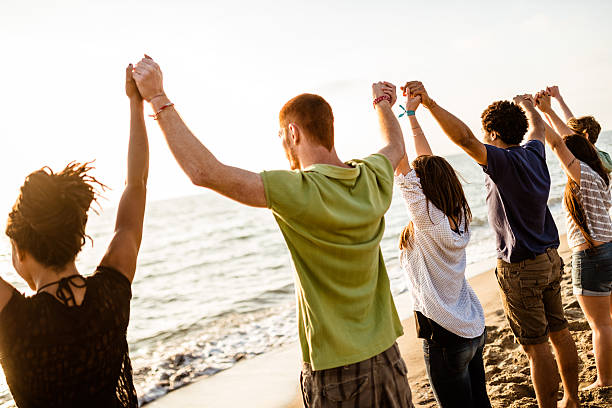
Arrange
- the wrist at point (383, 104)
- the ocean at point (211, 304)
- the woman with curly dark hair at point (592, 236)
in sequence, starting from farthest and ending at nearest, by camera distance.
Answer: the ocean at point (211, 304) → the woman with curly dark hair at point (592, 236) → the wrist at point (383, 104)

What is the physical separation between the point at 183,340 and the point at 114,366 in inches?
313

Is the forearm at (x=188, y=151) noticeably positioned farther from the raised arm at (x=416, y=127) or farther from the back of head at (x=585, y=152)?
the back of head at (x=585, y=152)

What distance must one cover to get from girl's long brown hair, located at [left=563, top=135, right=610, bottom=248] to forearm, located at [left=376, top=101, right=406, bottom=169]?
91.0 inches

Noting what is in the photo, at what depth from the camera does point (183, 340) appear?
932 centimetres

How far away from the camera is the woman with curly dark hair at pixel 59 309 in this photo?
1.63m

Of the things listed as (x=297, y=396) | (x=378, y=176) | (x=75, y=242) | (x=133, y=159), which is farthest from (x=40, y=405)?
(x=297, y=396)

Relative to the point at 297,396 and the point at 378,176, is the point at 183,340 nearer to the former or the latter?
the point at 297,396

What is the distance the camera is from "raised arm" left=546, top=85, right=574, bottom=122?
14.6ft

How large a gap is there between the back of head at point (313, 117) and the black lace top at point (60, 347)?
1032mm

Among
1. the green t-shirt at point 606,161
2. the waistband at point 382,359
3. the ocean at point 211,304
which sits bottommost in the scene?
the ocean at point 211,304

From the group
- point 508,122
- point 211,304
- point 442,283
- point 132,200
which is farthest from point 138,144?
point 211,304

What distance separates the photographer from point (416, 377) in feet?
17.4

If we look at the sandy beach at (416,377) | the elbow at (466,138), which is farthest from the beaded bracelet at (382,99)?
the sandy beach at (416,377)

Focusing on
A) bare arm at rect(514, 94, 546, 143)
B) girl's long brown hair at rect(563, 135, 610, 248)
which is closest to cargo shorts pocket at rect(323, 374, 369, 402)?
bare arm at rect(514, 94, 546, 143)
